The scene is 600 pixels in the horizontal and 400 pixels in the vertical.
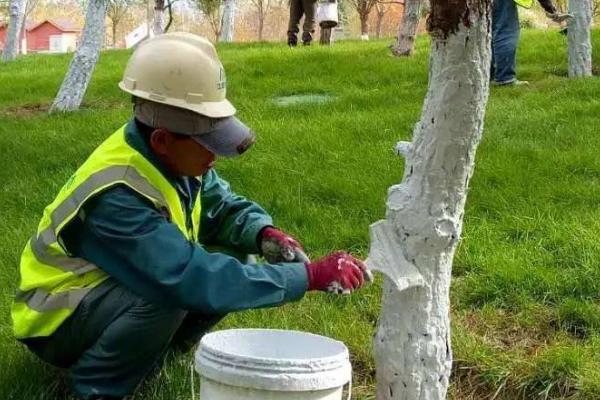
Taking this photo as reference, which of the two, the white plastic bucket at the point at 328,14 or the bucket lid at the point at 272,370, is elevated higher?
the bucket lid at the point at 272,370

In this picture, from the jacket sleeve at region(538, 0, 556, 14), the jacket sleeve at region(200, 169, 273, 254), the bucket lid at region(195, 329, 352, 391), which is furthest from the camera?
the jacket sleeve at region(538, 0, 556, 14)

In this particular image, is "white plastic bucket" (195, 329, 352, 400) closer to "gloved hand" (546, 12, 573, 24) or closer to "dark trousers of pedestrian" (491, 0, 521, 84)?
"dark trousers of pedestrian" (491, 0, 521, 84)

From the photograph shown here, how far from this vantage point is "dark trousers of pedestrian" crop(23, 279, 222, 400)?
2.41 metres

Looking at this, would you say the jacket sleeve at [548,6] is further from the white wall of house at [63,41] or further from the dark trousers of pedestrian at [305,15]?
the white wall of house at [63,41]

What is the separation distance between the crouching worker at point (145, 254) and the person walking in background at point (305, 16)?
31.2 ft

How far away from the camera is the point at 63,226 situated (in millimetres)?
2367

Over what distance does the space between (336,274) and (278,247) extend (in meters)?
0.50

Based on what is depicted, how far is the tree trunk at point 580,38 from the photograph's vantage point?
7.35 metres

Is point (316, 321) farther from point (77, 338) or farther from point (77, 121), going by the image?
point (77, 121)

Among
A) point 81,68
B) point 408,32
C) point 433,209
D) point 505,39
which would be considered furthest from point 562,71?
point 433,209

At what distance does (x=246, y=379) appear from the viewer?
2.01m

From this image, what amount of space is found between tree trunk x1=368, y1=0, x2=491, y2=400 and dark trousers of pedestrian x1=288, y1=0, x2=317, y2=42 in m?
9.63

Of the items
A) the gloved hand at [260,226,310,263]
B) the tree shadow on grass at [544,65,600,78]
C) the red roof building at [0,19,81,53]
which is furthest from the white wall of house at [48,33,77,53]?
the gloved hand at [260,226,310,263]

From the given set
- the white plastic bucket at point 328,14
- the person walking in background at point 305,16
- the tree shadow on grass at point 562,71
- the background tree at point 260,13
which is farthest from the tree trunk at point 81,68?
the background tree at point 260,13
